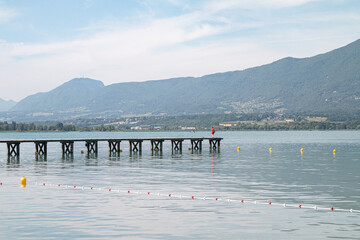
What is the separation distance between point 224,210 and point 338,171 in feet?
107

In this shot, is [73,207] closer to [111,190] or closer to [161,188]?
[111,190]

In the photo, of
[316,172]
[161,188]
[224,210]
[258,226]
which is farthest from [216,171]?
[258,226]

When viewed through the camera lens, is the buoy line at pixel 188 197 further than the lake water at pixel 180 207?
Yes

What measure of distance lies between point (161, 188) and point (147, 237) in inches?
713

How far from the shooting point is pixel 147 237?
24.9 metres

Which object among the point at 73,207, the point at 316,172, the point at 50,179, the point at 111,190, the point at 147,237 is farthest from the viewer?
the point at 316,172

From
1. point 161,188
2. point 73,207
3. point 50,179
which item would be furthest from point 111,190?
point 50,179

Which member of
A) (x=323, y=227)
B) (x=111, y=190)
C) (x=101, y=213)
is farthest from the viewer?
(x=111, y=190)

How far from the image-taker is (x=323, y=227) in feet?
88.1

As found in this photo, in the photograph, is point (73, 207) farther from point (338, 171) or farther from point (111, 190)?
point (338, 171)

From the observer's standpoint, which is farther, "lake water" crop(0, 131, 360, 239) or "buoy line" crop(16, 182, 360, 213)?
"buoy line" crop(16, 182, 360, 213)

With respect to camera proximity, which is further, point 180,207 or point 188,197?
point 188,197

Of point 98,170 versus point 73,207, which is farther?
point 98,170

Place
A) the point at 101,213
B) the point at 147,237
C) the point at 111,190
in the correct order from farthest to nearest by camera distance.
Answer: the point at 111,190
the point at 101,213
the point at 147,237
